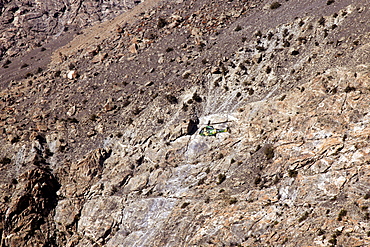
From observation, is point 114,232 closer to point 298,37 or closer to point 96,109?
point 96,109

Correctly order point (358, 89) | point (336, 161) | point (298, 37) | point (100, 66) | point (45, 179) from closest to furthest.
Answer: point (336, 161)
point (358, 89)
point (45, 179)
point (298, 37)
point (100, 66)

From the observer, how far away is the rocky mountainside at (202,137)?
70.4 ft

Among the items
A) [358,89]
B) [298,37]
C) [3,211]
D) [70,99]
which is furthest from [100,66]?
[358,89]

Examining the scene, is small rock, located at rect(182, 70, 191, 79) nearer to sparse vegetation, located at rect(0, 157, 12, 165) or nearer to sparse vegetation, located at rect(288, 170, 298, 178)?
sparse vegetation, located at rect(288, 170, 298, 178)

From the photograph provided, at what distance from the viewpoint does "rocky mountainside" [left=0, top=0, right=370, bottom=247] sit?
2147 cm

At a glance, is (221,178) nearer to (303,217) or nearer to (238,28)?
(303,217)

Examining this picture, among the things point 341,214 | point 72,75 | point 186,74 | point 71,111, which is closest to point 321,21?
point 186,74

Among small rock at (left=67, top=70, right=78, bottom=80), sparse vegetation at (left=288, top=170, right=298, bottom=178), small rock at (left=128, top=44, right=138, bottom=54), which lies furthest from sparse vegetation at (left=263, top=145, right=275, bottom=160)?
small rock at (left=67, top=70, right=78, bottom=80)

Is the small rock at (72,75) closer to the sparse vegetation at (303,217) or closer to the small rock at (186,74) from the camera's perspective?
the small rock at (186,74)

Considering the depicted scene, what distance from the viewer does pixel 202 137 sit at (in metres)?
28.0

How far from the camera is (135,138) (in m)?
→ 29.6

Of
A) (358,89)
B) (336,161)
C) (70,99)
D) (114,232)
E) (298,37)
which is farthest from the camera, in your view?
(70,99)

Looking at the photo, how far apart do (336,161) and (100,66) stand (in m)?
27.6

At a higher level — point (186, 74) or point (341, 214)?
point (186, 74)
